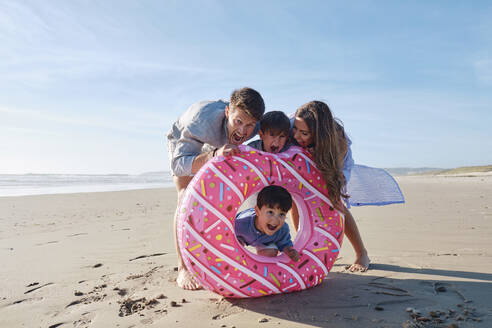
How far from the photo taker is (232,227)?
2.44m

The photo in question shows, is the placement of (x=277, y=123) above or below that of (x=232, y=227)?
above

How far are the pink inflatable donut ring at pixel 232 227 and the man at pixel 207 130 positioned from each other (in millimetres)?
374

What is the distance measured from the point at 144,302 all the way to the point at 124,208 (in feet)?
20.9

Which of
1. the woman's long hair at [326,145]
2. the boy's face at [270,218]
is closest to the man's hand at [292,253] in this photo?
the boy's face at [270,218]

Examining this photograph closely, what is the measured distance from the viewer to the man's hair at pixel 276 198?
2814 millimetres

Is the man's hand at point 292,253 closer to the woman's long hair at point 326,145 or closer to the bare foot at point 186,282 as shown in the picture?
the woman's long hair at point 326,145

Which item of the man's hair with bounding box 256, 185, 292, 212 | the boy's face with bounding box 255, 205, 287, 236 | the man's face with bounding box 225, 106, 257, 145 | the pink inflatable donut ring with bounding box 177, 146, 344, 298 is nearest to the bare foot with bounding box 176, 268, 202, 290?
the pink inflatable donut ring with bounding box 177, 146, 344, 298

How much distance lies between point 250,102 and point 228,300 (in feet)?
4.78

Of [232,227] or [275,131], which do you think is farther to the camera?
[275,131]

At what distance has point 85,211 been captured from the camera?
8031 mm

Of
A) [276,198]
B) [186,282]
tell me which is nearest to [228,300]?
[186,282]

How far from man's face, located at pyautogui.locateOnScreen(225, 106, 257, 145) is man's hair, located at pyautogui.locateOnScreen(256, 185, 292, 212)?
20.3 inches

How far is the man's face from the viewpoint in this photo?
9.62 ft

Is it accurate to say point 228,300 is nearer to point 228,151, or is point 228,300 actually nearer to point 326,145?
point 228,151
